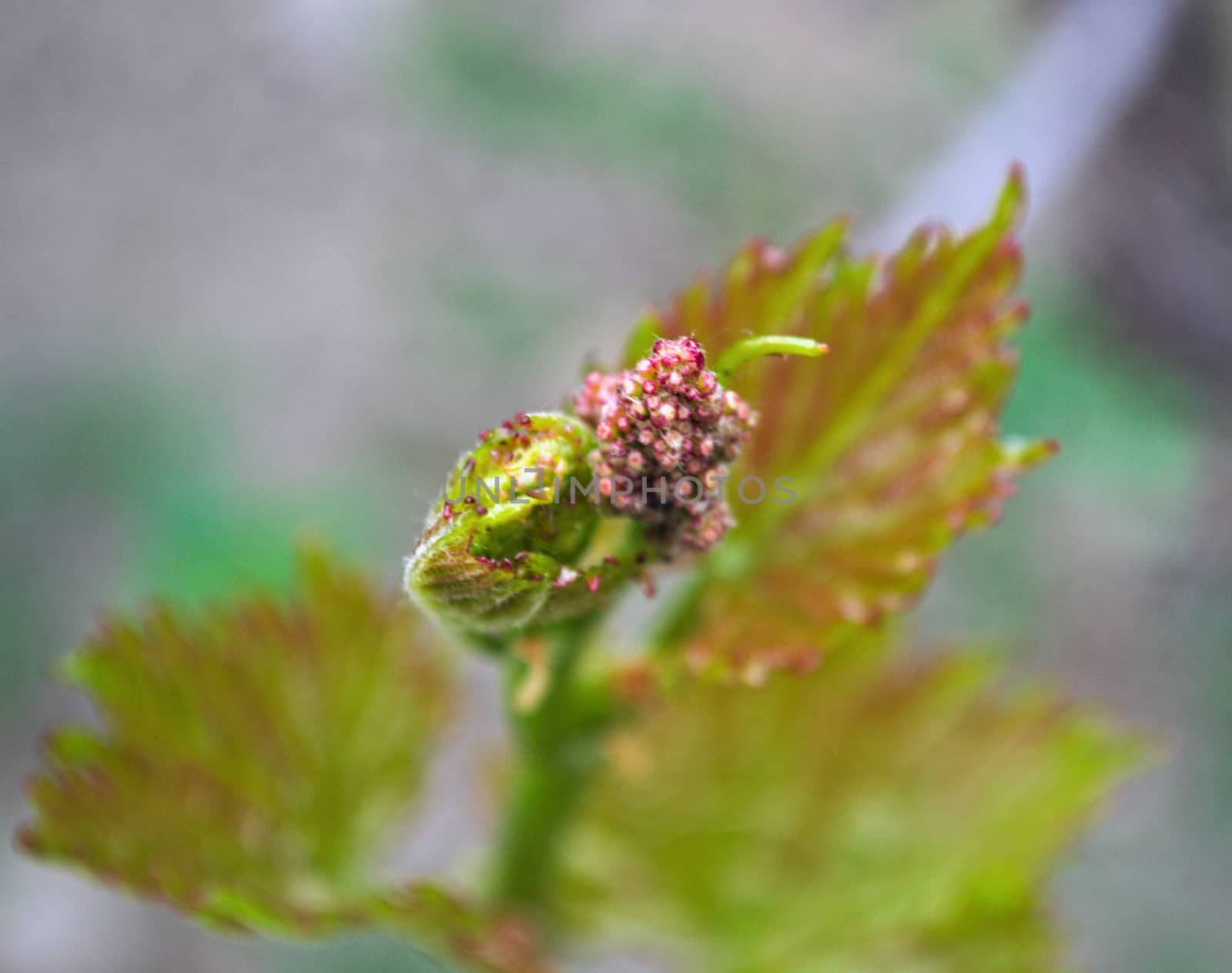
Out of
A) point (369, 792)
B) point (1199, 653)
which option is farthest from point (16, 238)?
point (1199, 653)

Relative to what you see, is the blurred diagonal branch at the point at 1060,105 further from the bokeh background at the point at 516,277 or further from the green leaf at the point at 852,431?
the green leaf at the point at 852,431

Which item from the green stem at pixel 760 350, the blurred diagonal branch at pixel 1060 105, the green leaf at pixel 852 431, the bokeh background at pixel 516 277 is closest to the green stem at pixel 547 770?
the green leaf at pixel 852 431

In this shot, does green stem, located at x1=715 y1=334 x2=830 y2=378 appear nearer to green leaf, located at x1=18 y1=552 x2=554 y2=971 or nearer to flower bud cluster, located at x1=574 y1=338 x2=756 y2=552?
flower bud cluster, located at x1=574 y1=338 x2=756 y2=552

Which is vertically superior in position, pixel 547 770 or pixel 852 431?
pixel 852 431

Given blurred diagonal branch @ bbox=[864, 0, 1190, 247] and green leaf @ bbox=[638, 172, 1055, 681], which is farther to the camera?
blurred diagonal branch @ bbox=[864, 0, 1190, 247]

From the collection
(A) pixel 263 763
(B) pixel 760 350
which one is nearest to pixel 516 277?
(A) pixel 263 763

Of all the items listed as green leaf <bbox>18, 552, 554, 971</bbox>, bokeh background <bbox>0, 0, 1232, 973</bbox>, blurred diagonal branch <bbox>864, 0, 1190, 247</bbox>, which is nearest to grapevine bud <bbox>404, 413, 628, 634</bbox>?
green leaf <bbox>18, 552, 554, 971</bbox>

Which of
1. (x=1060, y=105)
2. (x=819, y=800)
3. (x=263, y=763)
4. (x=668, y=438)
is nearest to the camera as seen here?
(x=668, y=438)

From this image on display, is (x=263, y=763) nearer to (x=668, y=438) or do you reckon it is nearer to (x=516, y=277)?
(x=668, y=438)
